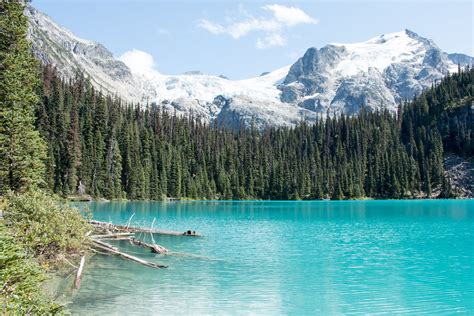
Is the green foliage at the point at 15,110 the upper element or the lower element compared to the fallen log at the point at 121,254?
upper

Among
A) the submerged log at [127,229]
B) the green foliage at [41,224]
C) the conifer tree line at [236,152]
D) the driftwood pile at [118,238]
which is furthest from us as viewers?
the conifer tree line at [236,152]

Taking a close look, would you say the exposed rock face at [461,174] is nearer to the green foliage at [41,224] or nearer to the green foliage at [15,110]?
the green foliage at [15,110]

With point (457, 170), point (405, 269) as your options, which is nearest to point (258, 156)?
point (457, 170)

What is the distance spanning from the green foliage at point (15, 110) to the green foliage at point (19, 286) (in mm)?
23000

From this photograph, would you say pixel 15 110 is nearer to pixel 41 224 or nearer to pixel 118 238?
pixel 118 238

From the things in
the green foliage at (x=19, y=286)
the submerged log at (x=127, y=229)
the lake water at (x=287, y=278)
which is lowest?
the lake water at (x=287, y=278)

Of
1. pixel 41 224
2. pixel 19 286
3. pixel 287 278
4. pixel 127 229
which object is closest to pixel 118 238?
pixel 127 229

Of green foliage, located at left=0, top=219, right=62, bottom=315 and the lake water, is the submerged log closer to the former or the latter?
the lake water

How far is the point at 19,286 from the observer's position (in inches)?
453

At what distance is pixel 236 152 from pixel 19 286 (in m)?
167

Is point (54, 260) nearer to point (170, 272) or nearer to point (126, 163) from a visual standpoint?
point (170, 272)

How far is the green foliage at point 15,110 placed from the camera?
110ft

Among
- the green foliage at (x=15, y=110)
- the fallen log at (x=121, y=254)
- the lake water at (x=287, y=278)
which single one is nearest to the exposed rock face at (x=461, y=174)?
the lake water at (x=287, y=278)

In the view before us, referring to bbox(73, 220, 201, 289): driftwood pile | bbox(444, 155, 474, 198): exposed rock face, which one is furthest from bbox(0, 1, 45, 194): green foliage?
bbox(444, 155, 474, 198): exposed rock face
